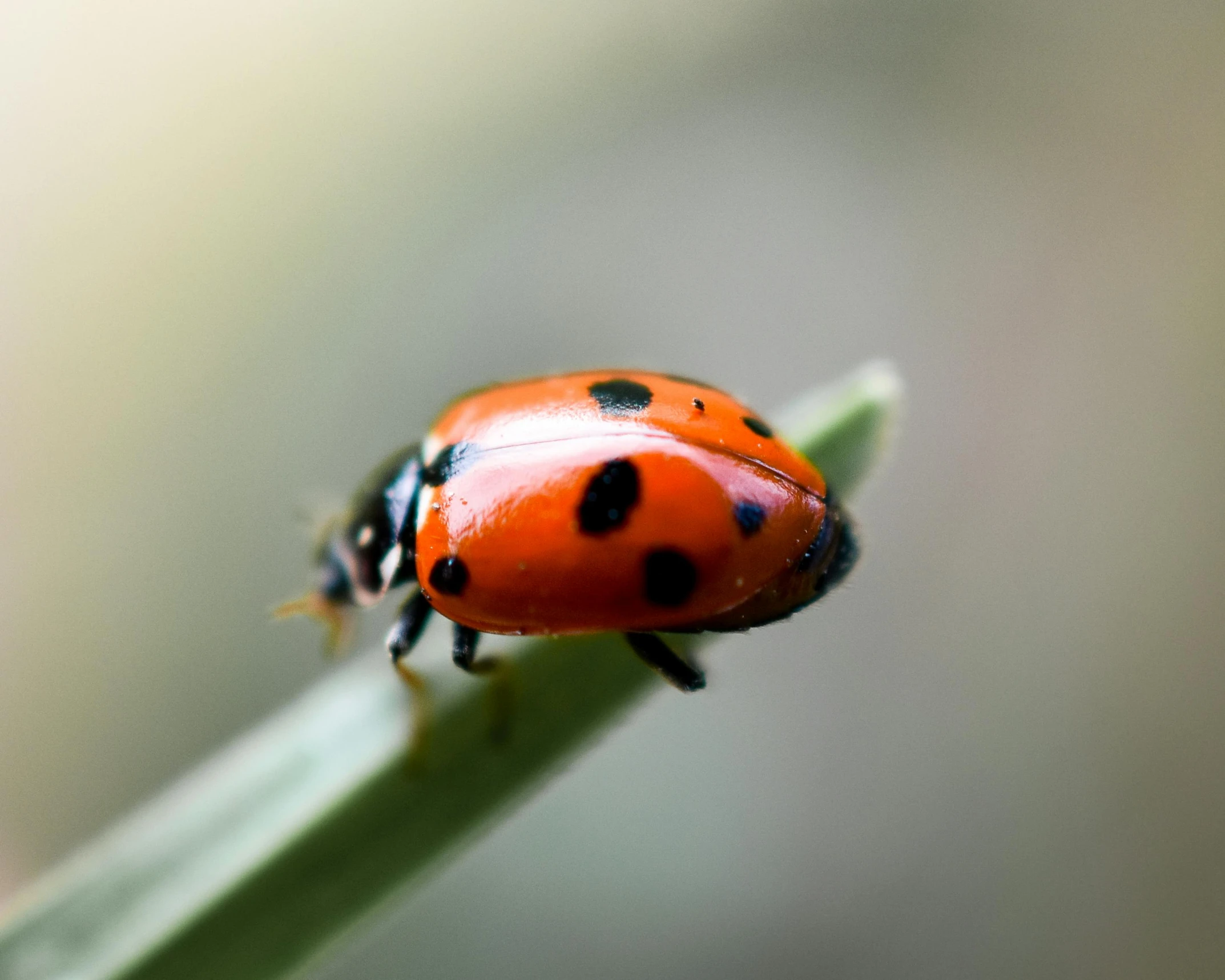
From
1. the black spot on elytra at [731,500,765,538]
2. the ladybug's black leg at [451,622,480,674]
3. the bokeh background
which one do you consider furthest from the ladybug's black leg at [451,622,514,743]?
the bokeh background

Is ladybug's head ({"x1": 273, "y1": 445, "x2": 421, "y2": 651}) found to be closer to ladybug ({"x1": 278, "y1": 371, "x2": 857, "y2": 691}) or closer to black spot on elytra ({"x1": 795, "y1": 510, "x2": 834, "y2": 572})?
ladybug ({"x1": 278, "y1": 371, "x2": 857, "y2": 691})

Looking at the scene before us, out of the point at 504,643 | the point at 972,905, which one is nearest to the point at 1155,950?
the point at 972,905

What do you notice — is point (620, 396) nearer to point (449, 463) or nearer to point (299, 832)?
point (449, 463)

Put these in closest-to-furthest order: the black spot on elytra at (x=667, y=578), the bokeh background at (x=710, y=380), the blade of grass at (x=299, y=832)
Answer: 1. the blade of grass at (x=299, y=832)
2. the black spot on elytra at (x=667, y=578)
3. the bokeh background at (x=710, y=380)

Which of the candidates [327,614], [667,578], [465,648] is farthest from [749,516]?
[327,614]

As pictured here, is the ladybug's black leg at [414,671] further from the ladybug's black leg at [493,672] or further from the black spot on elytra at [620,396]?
the black spot on elytra at [620,396]

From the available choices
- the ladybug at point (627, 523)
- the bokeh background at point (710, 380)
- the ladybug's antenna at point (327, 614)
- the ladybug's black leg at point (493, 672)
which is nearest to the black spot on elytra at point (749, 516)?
the ladybug at point (627, 523)
